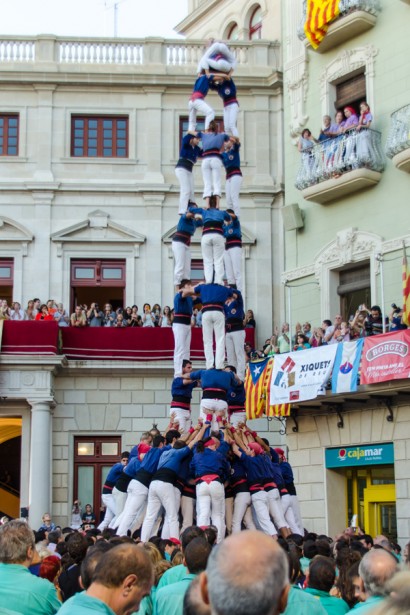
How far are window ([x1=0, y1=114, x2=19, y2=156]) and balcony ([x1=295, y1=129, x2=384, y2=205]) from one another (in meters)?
10.4

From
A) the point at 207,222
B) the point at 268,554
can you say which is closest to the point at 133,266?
the point at 207,222

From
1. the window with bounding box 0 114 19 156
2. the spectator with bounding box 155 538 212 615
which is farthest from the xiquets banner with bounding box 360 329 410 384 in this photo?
the spectator with bounding box 155 538 212 615

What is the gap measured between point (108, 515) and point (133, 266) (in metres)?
13.8

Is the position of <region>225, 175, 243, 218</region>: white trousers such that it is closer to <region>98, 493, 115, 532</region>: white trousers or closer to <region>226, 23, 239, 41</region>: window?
<region>98, 493, 115, 532</region>: white trousers

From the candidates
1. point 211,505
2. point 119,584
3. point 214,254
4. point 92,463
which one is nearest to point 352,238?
point 214,254

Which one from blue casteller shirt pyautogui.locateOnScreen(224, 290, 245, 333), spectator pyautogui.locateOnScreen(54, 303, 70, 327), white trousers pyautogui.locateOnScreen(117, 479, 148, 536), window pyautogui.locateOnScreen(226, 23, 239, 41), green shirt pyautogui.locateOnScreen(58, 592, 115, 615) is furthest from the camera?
window pyautogui.locateOnScreen(226, 23, 239, 41)

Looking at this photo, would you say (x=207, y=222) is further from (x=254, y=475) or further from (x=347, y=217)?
(x=347, y=217)

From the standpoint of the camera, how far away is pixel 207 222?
20.5 m

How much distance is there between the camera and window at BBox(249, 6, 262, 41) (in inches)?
1516

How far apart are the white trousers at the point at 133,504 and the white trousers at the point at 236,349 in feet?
11.5

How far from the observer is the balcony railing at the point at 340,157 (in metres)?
27.5

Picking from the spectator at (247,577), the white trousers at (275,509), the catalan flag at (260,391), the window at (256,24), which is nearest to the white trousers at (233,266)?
the white trousers at (275,509)

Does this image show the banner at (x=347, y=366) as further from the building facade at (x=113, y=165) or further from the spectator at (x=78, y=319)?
the spectator at (x=78, y=319)

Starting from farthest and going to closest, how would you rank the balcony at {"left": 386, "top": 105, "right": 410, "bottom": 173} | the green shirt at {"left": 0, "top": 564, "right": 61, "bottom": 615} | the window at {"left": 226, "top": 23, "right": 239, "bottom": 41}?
the window at {"left": 226, "top": 23, "right": 239, "bottom": 41}, the balcony at {"left": 386, "top": 105, "right": 410, "bottom": 173}, the green shirt at {"left": 0, "top": 564, "right": 61, "bottom": 615}
